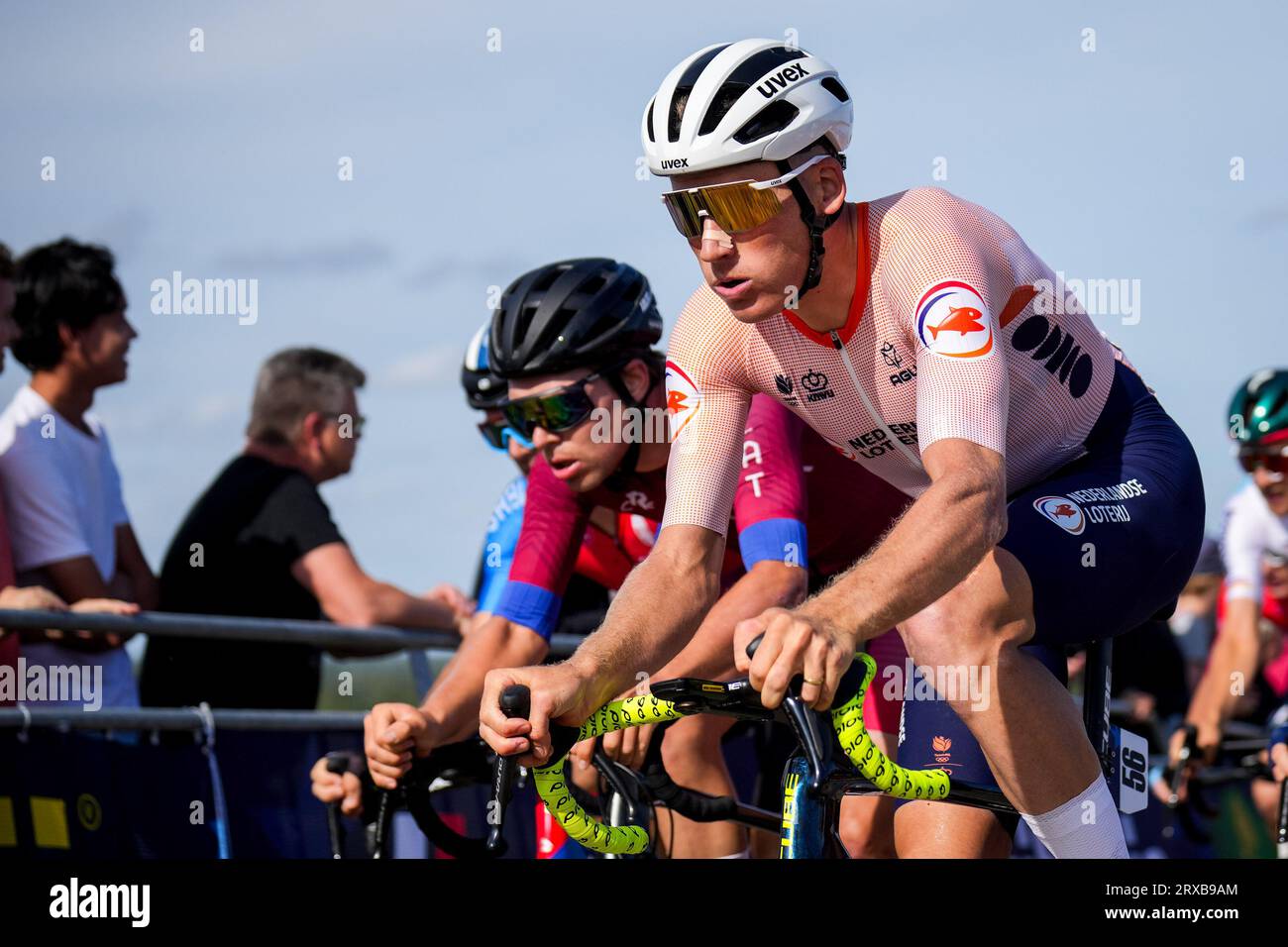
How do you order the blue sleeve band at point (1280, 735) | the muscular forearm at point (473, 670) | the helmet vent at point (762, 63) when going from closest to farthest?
the helmet vent at point (762, 63) < the muscular forearm at point (473, 670) < the blue sleeve band at point (1280, 735)

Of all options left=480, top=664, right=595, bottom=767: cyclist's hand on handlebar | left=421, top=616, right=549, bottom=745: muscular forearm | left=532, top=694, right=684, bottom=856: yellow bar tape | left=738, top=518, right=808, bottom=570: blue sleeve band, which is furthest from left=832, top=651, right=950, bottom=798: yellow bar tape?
left=421, top=616, right=549, bottom=745: muscular forearm

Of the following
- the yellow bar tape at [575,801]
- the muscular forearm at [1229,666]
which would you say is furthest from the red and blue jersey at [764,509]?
the muscular forearm at [1229,666]

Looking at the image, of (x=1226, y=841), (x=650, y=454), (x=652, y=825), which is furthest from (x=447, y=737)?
(x=1226, y=841)

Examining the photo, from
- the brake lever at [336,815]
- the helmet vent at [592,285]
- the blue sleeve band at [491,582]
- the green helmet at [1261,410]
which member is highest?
the helmet vent at [592,285]

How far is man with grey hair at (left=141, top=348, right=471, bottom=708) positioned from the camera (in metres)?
6.68

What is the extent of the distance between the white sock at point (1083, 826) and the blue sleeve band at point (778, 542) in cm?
122

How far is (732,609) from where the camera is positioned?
4941mm

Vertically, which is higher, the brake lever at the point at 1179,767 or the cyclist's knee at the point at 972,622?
the cyclist's knee at the point at 972,622

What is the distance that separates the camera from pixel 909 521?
136 inches

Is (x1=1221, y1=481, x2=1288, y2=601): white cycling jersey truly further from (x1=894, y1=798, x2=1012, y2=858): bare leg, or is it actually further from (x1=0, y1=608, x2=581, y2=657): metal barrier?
(x1=894, y1=798, x2=1012, y2=858): bare leg

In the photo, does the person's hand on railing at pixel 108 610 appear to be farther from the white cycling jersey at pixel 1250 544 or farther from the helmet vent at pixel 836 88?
the white cycling jersey at pixel 1250 544

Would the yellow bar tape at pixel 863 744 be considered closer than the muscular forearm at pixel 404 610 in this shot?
Yes

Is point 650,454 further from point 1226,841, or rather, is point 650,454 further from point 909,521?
point 1226,841

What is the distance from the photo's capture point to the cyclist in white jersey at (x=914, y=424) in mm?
3607
